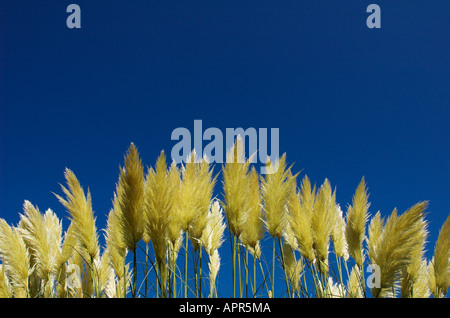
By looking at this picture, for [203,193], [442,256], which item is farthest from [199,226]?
[442,256]

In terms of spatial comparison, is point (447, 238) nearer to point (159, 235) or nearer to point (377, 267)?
point (377, 267)

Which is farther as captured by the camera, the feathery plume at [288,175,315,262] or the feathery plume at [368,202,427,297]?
the feathery plume at [288,175,315,262]

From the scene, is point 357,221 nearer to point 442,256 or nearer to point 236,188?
point 442,256

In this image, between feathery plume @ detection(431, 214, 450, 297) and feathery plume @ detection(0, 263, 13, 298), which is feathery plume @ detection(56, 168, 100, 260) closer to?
feathery plume @ detection(0, 263, 13, 298)

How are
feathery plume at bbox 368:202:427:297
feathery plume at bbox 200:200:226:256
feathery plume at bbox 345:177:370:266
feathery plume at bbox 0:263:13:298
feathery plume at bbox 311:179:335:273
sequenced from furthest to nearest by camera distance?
feathery plume at bbox 200:200:226:256, feathery plume at bbox 345:177:370:266, feathery plume at bbox 311:179:335:273, feathery plume at bbox 0:263:13:298, feathery plume at bbox 368:202:427:297

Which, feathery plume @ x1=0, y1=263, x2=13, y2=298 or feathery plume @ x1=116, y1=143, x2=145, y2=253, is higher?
feathery plume @ x1=116, y1=143, x2=145, y2=253

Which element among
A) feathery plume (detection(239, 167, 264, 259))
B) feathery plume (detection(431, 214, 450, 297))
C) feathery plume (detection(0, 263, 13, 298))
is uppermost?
feathery plume (detection(239, 167, 264, 259))

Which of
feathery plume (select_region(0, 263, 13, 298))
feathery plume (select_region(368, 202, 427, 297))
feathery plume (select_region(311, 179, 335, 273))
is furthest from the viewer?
feathery plume (select_region(311, 179, 335, 273))

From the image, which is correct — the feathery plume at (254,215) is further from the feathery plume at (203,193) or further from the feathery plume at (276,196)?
the feathery plume at (203,193)

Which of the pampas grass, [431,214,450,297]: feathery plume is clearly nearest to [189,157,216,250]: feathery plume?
the pampas grass

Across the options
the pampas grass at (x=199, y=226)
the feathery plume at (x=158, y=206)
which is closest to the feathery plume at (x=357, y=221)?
the pampas grass at (x=199, y=226)

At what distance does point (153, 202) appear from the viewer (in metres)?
1.76

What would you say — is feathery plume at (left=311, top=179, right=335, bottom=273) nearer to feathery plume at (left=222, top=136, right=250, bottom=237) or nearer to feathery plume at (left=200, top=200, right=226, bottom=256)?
feathery plume at (left=222, top=136, right=250, bottom=237)
